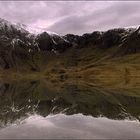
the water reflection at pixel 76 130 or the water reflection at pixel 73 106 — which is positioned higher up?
the water reflection at pixel 73 106

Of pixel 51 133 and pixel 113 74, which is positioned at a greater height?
pixel 113 74

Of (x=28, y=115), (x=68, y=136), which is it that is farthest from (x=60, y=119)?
(x=68, y=136)

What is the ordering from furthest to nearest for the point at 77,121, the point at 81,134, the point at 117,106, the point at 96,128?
the point at 117,106, the point at 77,121, the point at 96,128, the point at 81,134

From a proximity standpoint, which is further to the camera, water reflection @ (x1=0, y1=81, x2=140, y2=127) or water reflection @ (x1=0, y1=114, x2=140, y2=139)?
→ water reflection @ (x1=0, y1=81, x2=140, y2=127)

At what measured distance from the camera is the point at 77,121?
36281 millimetres

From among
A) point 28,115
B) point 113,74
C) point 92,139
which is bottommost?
point 92,139

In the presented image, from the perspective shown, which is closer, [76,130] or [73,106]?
[76,130]

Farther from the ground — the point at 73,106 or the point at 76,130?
the point at 73,106

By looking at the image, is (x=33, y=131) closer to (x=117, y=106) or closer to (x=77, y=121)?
(x=77, y=121)

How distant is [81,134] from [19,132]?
476 cm

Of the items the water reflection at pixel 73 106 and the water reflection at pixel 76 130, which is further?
the water reflection at pixel 73 106

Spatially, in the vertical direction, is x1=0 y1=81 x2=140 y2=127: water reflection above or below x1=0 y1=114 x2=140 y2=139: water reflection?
above

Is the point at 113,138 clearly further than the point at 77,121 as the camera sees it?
No

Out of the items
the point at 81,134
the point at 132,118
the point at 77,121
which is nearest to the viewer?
the point at 81,134
